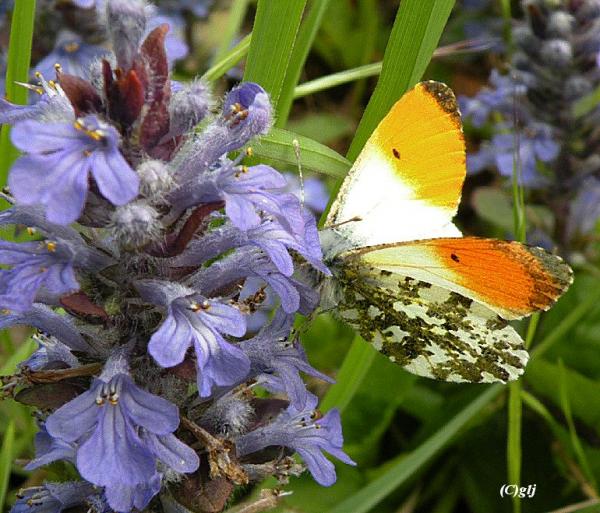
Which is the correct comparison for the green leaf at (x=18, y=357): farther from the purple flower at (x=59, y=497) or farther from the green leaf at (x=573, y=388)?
the green leaf at (x=573, y=388)

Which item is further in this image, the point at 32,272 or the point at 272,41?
the point at 272,41

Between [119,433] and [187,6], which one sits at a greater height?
Answer: [119,433]

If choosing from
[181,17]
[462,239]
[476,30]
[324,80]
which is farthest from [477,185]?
[462,239]

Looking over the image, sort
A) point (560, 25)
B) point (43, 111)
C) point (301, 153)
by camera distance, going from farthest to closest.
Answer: point (560, 25), point (301, 153), point (43, 111)

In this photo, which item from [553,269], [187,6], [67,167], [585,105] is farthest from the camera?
[187,6]

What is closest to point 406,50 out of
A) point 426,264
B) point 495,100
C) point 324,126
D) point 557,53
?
point 426,264

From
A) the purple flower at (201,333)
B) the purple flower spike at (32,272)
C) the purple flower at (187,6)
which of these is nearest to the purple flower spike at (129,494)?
the purple flower at (201,333)

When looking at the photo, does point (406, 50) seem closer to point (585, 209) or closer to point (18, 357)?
point (18, 357)
